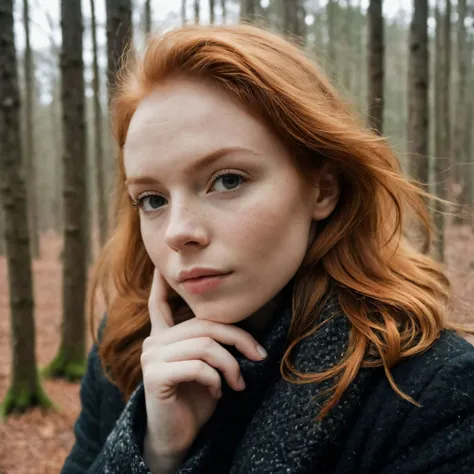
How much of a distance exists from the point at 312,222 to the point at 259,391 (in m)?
0.55

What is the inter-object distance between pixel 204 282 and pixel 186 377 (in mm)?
286

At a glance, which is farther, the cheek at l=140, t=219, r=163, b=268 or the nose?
the cheek at l=140, t=219, r=163, b=268

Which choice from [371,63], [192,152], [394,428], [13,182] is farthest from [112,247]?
[371,63]

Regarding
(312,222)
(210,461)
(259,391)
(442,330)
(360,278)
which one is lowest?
(210,461)

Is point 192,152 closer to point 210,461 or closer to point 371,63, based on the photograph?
point 210,461

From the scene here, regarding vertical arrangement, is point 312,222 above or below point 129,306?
above

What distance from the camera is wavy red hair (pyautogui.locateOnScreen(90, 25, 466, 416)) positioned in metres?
1.27

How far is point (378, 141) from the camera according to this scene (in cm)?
145

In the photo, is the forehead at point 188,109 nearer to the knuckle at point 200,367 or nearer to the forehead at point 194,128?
the forehead at point 194,128

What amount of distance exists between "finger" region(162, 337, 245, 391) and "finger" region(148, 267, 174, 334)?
0.80 feet

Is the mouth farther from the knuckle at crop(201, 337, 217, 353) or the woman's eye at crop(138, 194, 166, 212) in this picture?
the woman's eye at crop(138, 194, 166, 212)

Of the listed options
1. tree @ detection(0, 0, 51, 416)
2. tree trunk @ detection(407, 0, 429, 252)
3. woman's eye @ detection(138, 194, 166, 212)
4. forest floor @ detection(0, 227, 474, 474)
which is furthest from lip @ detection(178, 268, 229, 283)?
tree trunk @ detection(407, 0, 429, 252)

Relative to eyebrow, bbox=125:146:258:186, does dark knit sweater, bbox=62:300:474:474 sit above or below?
below

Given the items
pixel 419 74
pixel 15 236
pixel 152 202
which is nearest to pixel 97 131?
pixel 15 236
